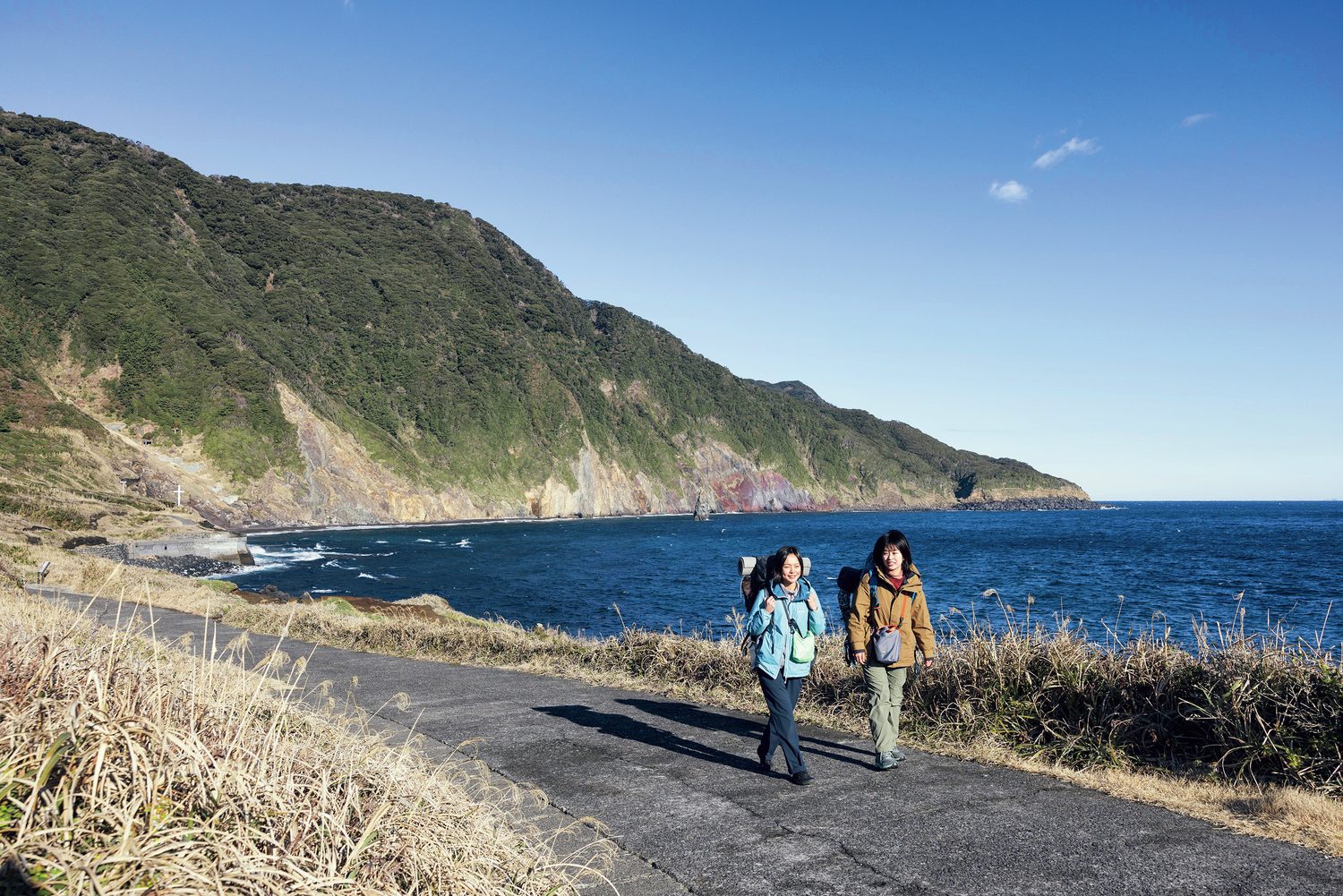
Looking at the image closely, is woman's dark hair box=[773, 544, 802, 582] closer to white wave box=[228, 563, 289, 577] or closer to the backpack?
the backpack

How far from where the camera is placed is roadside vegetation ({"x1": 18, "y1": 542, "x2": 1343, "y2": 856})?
528cm

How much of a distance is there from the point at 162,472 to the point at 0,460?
16616mm

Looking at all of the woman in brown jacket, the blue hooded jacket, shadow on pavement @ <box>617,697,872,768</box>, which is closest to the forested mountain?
shadow on pavement @ <box>617,697,872,768</box>

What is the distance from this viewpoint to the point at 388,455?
9769 centimetres

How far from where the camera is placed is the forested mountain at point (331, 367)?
7606 cm

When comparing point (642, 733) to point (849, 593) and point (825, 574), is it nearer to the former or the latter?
point (849, 593)

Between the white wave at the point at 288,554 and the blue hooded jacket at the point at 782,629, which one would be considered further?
the white wave at the point at 288,554

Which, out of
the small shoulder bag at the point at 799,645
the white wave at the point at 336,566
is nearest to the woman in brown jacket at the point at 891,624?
the small shoulder bag at the point at 799,645

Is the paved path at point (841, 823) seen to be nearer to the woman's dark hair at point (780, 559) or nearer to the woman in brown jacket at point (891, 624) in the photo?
the woman in brown jacket at point (891, 624)

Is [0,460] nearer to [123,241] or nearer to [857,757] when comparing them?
[123,241]

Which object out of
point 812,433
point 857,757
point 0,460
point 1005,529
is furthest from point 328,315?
point 857,757

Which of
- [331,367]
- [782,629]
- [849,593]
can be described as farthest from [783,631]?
[331,367]

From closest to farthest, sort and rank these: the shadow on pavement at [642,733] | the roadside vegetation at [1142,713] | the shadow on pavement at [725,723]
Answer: the roadside vegetation at [1142,713] → the shadow on pavement at [642,733] → the shadow on pavement at [725,723]

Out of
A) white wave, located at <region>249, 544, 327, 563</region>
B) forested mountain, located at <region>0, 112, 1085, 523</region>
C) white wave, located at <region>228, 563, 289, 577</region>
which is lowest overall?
white wave, located at <region>249, 544, 327, 563</region>
